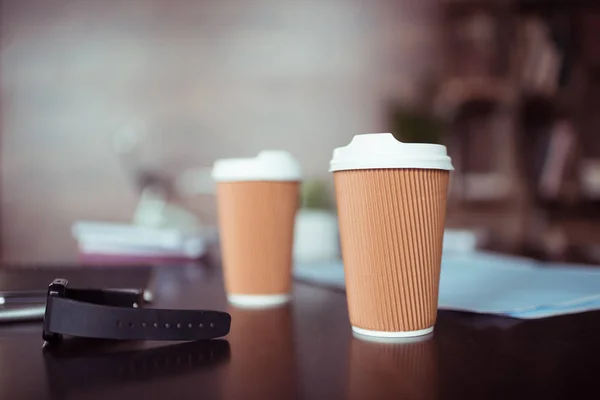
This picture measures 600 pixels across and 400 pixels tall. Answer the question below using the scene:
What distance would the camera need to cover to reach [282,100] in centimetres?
288

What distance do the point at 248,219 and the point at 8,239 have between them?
2.43 metres

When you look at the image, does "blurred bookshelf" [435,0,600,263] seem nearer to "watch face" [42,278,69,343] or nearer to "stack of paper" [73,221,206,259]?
"stack of paper" [73,221,206,259]

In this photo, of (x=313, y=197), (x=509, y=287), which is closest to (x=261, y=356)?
(x=509, y=287)

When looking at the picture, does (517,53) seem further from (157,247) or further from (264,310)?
(264,310)

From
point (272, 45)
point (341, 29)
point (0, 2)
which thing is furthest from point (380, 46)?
point (0, 2)

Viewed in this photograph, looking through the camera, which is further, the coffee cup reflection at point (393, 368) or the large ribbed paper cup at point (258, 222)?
the large ribbed paper cup at point (258, 222)

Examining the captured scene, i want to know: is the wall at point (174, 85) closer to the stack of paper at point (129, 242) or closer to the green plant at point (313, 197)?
the green plant at point (313, 197)

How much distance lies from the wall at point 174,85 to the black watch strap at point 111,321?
239 cm

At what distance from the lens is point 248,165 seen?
2.01 feet

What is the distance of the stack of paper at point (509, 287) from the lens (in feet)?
1.78

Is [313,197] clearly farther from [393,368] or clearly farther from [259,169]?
[393,368]

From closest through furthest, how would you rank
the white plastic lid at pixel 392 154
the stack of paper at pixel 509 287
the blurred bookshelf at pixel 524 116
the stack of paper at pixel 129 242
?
the white plastic lid at pixel 392 154 → the stack of paper at pixel 509 287 → the stack of paper at pixel 129 242 → the blurred bookshelf at pixel 524 116

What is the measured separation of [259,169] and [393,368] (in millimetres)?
300

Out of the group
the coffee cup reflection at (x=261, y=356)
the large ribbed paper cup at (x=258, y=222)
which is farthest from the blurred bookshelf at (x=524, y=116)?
the coffee cup reflection at (x=261, y=356)
